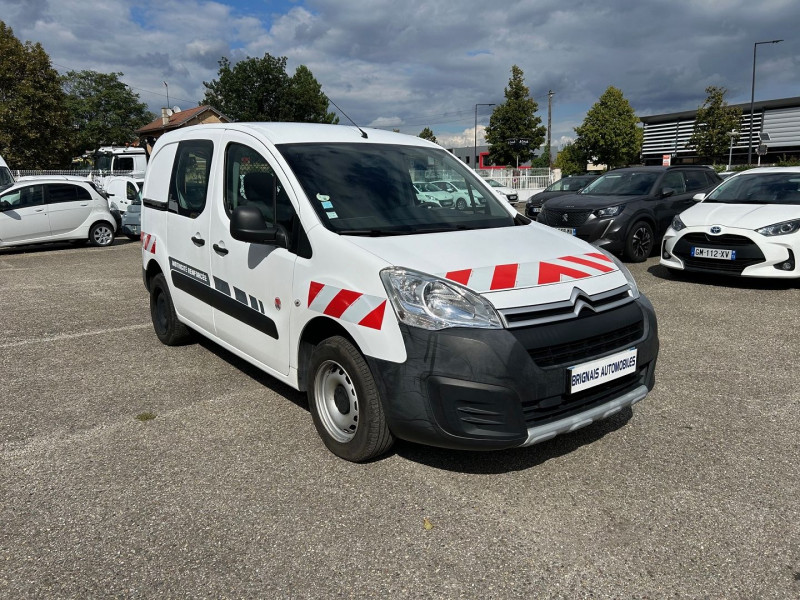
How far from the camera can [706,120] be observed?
1702 inches

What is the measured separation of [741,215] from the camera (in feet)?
25.2

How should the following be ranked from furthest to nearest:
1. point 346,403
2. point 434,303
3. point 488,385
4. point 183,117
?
point 183,117
point 346,403
point 434,303
point 488,385

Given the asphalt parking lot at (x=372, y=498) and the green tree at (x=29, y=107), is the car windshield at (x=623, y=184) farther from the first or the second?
the green tree at (x=29, y=107)

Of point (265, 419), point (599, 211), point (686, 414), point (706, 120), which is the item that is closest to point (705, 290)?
point (599, 211)

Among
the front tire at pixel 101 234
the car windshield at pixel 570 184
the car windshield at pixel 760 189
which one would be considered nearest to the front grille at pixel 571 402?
the car windshield at pixel 760 189

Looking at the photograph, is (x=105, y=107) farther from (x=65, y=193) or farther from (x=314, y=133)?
(x=314, y=133)

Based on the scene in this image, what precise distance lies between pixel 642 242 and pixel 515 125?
129 ft

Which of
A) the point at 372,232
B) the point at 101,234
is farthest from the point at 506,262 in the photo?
the point at 101,234

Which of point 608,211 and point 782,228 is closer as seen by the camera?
point 782,228

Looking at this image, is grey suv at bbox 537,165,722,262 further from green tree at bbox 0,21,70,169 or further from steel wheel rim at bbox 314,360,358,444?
green tree at bbox 0,21,70,169

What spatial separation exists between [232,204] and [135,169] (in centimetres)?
2834

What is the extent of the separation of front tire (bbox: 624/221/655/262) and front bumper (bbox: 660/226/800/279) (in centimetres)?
190

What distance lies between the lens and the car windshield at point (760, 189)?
317 inches

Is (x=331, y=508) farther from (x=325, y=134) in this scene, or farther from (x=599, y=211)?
(x=599, y=211)
